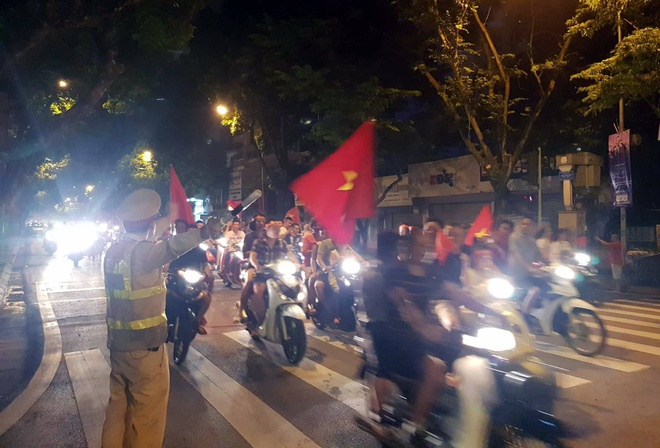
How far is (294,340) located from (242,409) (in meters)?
1.67

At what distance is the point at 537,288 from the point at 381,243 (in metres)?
3.89

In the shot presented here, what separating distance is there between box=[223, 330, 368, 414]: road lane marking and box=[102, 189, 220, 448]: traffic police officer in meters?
2.01

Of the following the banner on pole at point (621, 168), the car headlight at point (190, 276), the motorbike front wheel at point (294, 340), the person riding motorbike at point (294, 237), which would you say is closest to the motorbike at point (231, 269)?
the person riding motorbike at point (294, 237)

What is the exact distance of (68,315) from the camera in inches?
431

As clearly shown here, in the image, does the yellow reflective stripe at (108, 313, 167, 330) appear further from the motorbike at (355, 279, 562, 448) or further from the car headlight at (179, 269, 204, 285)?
the car headlight at (179, 269, 204, 285)

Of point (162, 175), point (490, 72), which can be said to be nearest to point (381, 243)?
point (490, 72)

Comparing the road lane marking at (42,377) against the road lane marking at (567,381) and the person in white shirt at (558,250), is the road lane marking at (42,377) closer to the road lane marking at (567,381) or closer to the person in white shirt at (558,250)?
the road lane marking at (567,381)

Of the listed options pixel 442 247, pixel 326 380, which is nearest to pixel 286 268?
pixel 326 380

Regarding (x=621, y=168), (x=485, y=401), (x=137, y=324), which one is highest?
(x=621, y=168)

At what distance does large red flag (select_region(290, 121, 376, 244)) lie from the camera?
7.35 meters

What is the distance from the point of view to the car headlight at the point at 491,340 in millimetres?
4062

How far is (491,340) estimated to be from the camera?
4.11m

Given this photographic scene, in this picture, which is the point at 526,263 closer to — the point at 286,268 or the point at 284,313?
the point at 286,268

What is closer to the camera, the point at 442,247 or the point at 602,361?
the point at 442,247
